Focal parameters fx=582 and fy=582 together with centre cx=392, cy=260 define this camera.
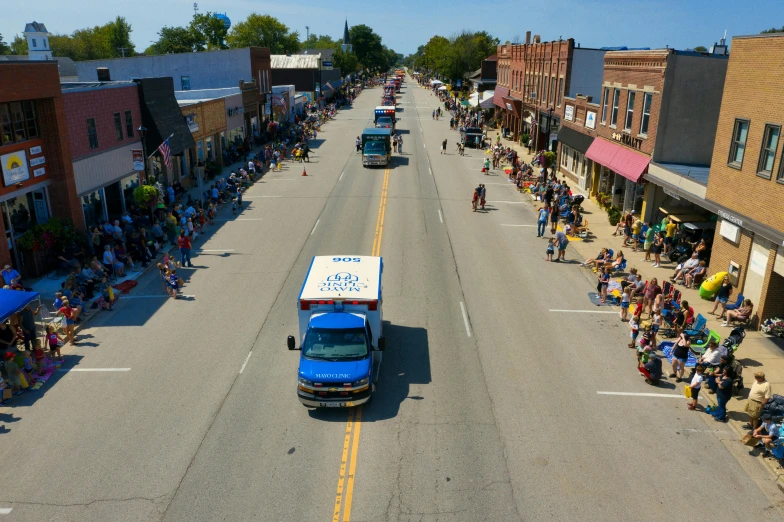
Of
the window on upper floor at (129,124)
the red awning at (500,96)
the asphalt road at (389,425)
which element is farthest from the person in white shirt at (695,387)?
the red awning at (500,96)

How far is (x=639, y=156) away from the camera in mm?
27094

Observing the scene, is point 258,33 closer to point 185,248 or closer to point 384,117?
point 384,117

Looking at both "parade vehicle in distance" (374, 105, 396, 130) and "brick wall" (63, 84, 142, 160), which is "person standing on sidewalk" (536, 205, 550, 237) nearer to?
"brick wall" (63, 84, 142, 160)

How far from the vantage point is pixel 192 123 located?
120ft

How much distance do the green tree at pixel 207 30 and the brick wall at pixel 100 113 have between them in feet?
381

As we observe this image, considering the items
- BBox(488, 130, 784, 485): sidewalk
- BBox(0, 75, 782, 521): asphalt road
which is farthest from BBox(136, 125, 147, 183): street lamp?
BBox(488, 130, 784, 485): sidewalk

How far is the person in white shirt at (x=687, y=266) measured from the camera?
2077 cm

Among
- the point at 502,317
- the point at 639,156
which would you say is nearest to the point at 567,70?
the point at 639,156

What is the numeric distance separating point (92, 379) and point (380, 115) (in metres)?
53.6

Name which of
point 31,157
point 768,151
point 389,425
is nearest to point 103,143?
point 31,157

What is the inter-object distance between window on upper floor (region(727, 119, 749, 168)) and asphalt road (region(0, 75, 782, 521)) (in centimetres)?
616

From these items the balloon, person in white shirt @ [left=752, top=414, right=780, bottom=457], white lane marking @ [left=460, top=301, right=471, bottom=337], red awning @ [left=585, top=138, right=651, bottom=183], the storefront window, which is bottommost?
white lane marking @ [left=460, top=301, right=471, bottom=337]

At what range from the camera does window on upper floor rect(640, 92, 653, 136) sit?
87.6ft

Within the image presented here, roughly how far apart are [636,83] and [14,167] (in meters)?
26.5
